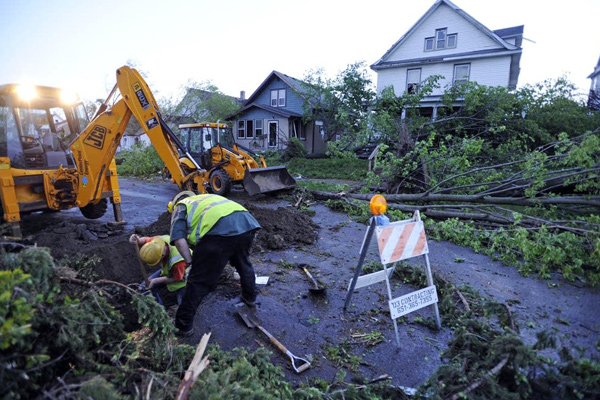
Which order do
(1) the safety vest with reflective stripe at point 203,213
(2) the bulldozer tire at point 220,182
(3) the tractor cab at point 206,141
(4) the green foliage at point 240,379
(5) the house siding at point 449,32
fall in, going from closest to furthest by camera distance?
(4) the green foliage at point 240,379, (1) the safety vest with reflective stripe at point 203,213, (2) the bulldozer tire at point 220,182, (3) the tractor cab at point 206,141, (5) the house siding at point 449,32

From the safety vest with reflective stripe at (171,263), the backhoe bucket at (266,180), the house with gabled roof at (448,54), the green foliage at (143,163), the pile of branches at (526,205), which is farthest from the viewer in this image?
the house with gabled roof at (448,54)

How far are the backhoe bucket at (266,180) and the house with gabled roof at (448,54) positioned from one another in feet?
40.3

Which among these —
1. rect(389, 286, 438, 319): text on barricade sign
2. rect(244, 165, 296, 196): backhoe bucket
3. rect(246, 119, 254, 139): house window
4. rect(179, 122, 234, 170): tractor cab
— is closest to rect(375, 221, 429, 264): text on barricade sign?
rect(389, 286, 438, 319): text on barricade sign

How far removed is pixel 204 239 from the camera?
332cm

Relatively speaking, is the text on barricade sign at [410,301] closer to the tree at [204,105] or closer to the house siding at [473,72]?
the house siding at [473,72]

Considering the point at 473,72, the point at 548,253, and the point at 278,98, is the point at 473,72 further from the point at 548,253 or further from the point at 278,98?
the point at 548,253

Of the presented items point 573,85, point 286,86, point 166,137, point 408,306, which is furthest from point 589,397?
point 286,86

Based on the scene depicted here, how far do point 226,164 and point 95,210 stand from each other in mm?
4183

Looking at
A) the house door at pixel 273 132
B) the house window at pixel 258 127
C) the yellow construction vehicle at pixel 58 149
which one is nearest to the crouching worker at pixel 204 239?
the yellow construction vehicle at pixel 58 149

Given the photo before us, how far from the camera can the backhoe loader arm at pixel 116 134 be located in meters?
6.28

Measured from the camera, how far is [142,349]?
2.56 metres

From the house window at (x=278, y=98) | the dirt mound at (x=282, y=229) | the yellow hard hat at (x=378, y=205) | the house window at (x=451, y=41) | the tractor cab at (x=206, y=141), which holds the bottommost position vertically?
the dirt mound at (x=282, y=229)

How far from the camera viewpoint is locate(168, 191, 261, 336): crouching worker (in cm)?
332

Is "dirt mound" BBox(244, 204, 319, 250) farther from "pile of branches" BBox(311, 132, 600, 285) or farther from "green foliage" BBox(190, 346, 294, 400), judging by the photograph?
"green foliage" BBox(190, 346, 294, 400)
